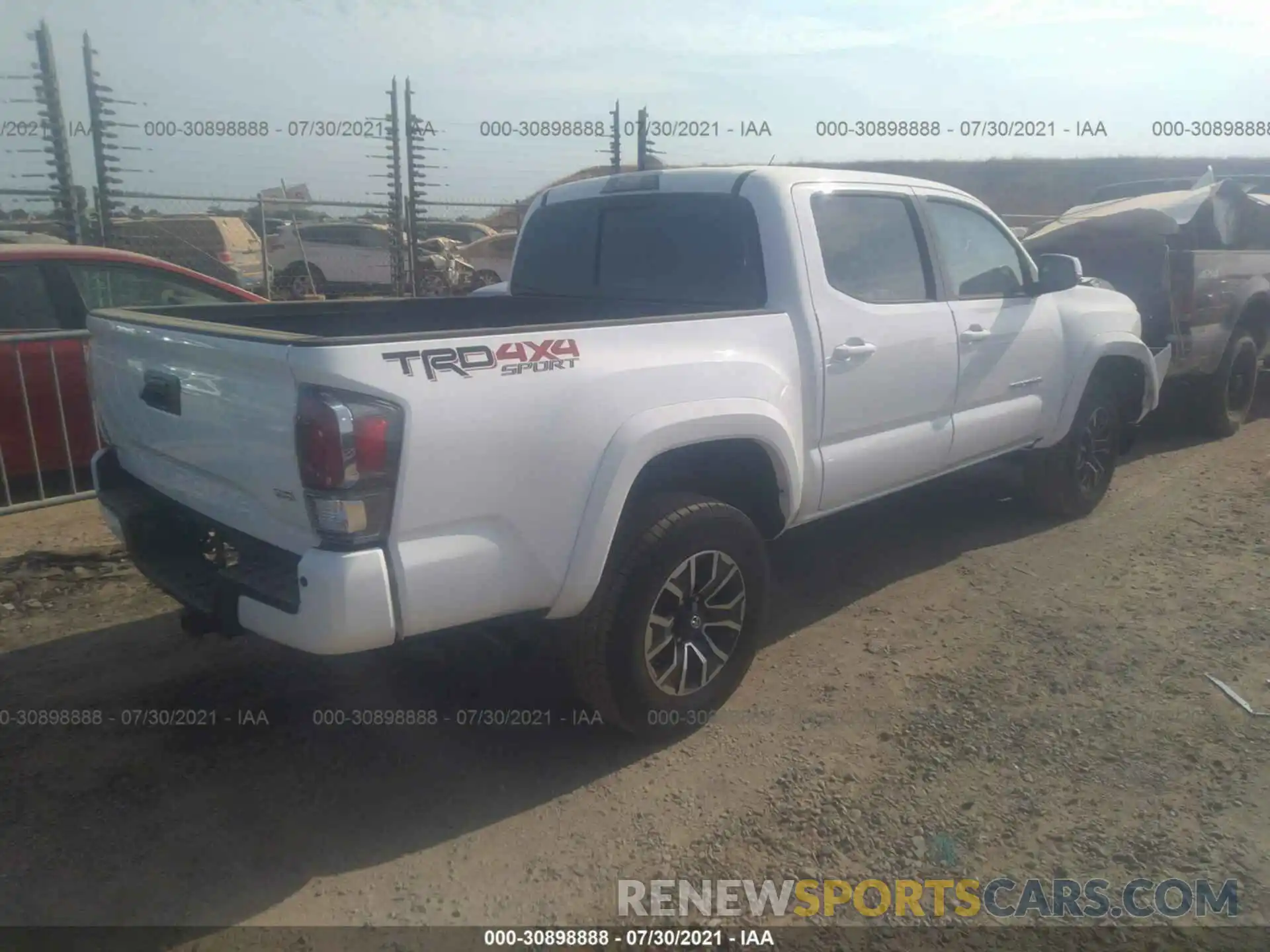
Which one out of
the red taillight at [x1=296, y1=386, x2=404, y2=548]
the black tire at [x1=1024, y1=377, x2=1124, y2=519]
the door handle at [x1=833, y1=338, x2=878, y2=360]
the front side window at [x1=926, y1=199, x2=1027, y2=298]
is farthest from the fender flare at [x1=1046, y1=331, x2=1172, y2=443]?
the red taillight at [x1=296, y1=386, x2=404, y2=548]

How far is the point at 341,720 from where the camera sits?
11.9ft

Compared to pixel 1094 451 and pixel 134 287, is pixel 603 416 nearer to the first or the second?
pixel 1094 451

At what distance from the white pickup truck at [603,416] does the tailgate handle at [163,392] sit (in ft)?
0.03

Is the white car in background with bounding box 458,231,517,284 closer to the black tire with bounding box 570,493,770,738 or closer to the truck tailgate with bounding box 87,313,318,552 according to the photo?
the truck tailgate with bounding box 87,313,318,552

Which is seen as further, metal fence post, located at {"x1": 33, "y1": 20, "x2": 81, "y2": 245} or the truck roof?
metal fence post, located at {"x1": 33, "y1": 20, "x2": 81, "y2": 245}

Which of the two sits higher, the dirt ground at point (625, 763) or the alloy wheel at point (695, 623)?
the alloy wheel at point (695, 623)

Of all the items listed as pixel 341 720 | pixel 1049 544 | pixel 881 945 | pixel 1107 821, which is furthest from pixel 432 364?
pixel 1049 544

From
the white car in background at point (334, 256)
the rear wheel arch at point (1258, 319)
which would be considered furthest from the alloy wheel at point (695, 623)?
the white car in background at point (334, 256)

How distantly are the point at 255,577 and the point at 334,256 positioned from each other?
14.4 metres

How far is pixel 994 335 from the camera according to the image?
15.7 feet

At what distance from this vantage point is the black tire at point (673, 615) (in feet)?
10.4

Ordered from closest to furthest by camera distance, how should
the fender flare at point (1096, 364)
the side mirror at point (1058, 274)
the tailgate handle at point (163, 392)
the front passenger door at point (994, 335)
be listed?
the tailgate handle at point (163, 392)
the front passenger door at point (994, 335)
the side mirror at point (1058, 274)
the fender flare at point (1096, 364)

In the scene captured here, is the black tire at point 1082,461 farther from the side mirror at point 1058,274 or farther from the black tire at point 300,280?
the black tire at point 300,280

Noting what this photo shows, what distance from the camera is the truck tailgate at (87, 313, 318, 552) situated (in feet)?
8.54
